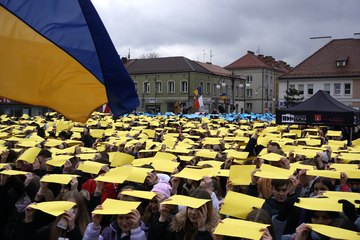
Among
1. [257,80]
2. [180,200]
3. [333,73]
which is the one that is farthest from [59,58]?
[257,80]

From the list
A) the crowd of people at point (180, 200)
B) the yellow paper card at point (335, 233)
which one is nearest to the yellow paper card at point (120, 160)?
Result: the crowd of people at point (180, 200)

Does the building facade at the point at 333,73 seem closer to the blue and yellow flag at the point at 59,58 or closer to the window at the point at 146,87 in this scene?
the window at the point at 146,87

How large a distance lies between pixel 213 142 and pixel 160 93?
6087 cm

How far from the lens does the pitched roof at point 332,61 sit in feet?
196

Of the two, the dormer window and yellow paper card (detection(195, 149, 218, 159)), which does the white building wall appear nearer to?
the dormer window

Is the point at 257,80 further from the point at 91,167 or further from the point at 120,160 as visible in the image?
the point at 91,167

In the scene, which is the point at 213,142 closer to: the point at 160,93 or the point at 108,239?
the point at 108,239

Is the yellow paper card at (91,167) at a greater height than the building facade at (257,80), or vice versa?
the building facade at (257,80)

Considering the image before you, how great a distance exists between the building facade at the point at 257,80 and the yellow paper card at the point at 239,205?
78626mm


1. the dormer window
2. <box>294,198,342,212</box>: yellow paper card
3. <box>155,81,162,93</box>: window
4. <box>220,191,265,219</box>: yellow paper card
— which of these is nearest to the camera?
<box>294,198,342,212</box>: yellow paper card

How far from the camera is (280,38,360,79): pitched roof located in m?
59.8

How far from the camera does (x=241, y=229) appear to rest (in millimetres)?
3189

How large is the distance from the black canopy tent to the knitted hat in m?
8.09

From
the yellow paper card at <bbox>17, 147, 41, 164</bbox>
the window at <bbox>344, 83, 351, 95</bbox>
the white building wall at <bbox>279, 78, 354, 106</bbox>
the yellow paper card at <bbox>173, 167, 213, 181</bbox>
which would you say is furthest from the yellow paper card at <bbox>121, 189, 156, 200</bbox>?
the window at <bbox>344, 83, 351, 95</bbox>
